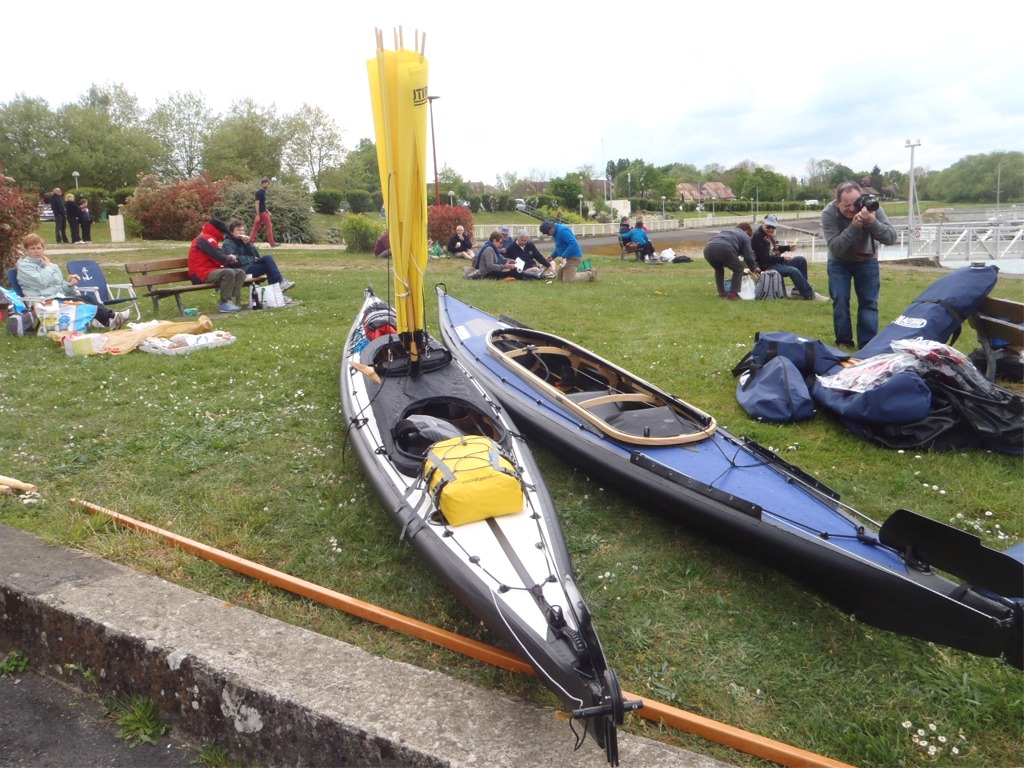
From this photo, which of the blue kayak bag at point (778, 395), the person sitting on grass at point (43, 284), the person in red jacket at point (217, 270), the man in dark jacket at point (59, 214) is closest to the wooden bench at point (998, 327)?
the blue kayak bag at point (778, 395)

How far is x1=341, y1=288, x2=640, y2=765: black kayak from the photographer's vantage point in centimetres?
230

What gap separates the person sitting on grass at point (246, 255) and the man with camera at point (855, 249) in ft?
23.9

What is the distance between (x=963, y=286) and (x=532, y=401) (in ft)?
12.3

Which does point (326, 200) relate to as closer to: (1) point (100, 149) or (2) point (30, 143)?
(1) point (100, 149)

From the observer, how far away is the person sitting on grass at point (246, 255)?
392 inches

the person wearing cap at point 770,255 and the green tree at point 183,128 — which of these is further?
the green tree at point 183,128

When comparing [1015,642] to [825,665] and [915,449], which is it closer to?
[825,665]

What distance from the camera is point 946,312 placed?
558cm

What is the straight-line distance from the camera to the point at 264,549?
364cm

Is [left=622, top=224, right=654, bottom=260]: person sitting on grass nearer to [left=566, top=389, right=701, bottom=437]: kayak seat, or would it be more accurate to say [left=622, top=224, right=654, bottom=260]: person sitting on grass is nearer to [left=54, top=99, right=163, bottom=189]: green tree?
[left=566, top=389, right=701, bottom=437]: kayak seat

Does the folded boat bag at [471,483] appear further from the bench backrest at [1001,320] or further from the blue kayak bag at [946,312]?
the bench backrest at [1001,320]

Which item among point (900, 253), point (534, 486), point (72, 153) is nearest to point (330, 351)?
point (534, 486)

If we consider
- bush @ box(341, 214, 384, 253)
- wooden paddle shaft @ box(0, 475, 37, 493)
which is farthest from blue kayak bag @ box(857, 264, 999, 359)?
bush @ box(341, 214, 384, 253)

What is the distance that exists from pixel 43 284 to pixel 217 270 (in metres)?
2.01
